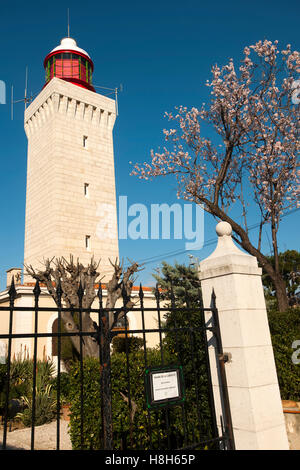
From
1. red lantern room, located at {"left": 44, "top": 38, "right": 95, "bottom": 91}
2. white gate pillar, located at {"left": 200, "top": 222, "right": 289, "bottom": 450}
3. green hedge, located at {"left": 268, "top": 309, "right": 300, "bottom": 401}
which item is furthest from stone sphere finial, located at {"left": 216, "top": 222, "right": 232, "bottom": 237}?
red lantern room, located at {"left": 44, "top": 38, "right": 95, "bottom": 91}

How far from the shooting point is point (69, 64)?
2792 cm

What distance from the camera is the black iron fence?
3.08 m

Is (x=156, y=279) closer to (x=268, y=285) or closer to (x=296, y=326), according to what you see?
(x=296, y=326)

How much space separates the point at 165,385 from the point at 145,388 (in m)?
0.24

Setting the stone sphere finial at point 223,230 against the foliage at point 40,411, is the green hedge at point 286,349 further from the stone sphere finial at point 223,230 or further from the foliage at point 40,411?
the foliage at point 40,411

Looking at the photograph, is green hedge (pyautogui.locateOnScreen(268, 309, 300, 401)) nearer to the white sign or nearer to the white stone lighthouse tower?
the white sign

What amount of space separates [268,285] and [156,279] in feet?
61.1

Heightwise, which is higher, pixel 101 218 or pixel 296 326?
pixel 101 218

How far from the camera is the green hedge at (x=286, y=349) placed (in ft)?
20.7

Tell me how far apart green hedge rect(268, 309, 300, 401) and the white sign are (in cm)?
374

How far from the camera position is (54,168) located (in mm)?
23125

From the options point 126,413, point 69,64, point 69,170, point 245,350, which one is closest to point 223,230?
point 245,350
